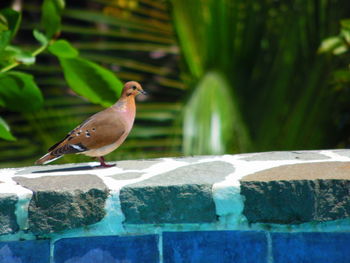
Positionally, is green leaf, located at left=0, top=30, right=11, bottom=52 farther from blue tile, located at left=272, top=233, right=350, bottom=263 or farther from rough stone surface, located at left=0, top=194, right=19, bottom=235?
blue tile, located at left=272, top=233, right=350, bottom=263

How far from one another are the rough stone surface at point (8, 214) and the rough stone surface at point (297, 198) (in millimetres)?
842

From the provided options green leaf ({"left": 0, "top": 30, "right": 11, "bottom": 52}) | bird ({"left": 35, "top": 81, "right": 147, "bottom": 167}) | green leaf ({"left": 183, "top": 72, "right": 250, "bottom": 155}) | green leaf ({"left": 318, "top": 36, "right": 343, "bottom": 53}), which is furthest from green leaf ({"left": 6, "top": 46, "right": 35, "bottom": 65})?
green leaf ({"left": 318, "top": 36, "right": 343, "bottom": 53})

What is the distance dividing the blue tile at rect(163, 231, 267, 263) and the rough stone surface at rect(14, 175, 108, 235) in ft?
0.92

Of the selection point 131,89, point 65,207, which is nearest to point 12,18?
point 131,89

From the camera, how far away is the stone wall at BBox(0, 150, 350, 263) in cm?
278

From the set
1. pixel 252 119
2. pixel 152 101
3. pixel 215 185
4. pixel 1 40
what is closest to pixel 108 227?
pixel 215 185

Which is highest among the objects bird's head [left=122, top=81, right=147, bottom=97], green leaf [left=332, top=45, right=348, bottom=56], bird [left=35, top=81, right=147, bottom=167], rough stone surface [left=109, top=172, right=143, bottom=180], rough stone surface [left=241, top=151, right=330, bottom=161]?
green leaf [left=332, top=45, right=348, bottom=56]

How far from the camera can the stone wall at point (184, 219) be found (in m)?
2.78

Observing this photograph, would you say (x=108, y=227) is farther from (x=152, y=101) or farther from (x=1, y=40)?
(x=152, y=101)

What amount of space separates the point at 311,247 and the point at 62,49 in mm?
1480

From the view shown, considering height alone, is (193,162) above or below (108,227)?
above

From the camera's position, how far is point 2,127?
3.55 metres

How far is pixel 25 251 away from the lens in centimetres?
288

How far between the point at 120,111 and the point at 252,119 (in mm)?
1623
